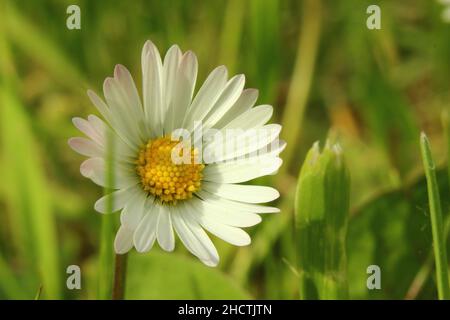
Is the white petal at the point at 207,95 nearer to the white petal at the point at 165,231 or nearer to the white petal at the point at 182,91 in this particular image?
the white petal at the point at 182,91

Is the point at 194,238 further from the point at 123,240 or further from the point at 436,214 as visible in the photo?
the point at 436,214

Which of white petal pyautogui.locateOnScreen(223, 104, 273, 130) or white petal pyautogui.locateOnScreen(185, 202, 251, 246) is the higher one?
white petal pyautogui.locateOnScreen(223, 104, 273, 130)

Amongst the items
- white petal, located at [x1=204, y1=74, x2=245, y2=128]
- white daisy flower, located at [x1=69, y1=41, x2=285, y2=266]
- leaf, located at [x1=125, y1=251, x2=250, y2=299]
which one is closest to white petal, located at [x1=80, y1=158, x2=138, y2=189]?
white daisy flower, located at [x1=69, y1=41, x2=285, y2=266]

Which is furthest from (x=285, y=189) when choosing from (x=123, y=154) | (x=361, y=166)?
(x=123, y=154)

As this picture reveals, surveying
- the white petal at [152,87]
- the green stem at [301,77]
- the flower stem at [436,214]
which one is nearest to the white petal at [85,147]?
the white petal at [152,87]

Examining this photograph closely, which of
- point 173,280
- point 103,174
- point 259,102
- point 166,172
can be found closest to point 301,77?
point 259,102

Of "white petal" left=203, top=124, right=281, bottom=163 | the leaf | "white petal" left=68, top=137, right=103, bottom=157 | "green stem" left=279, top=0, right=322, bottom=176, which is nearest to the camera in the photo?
"white petal" left=68, top=137, right=103, bottom=157

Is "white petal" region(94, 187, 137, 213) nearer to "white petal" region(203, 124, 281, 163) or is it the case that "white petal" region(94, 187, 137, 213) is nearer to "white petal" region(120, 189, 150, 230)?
"white petal" region(120, 189, 150, 230)
